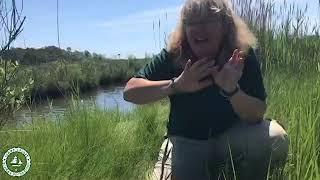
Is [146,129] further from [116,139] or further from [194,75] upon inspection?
[194,75]

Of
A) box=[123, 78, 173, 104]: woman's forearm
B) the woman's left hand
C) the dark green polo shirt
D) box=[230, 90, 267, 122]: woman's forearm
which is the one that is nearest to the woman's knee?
box=[230, 90, 267, 122]: woman's forearm

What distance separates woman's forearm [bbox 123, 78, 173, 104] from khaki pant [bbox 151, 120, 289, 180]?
23 cm

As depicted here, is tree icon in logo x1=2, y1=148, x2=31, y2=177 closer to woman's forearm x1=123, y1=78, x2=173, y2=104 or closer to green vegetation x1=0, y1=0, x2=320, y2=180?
green vegetation x1=0, y1=0, x2=320, y2=180

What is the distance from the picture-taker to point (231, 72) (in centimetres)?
213

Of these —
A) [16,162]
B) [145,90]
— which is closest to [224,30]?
[145,90]

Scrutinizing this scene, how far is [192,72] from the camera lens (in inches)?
86.7

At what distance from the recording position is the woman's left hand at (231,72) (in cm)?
214

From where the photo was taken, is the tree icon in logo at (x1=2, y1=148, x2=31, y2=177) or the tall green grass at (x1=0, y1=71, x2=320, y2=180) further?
the tree icon in logo at (x1=2, y1=148, x2=31, y2=177)

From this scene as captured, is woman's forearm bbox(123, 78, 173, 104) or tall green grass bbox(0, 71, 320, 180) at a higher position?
woman's forearm bbox(123, 78, 173, 104)

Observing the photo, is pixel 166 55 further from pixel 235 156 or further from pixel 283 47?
pixel 283 47

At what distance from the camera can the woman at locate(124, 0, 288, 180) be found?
227cm

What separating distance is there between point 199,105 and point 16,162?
3.29ft

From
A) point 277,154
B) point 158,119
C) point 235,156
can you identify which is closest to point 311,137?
point 277,154

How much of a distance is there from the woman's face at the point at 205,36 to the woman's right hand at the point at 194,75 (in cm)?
10
